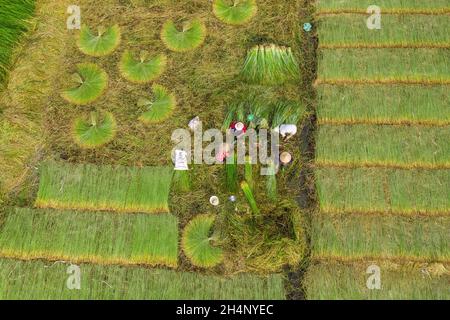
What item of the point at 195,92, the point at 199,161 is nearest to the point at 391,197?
the point at 199,161

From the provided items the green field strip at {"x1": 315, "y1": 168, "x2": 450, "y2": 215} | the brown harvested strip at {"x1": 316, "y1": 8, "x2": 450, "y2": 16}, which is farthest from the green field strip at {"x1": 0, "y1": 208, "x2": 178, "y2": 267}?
the brown harvested strip at {"x1": 316, "y1": 8, "x2": 450, "y2": 16}

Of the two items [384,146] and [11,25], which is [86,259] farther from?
[384,146]

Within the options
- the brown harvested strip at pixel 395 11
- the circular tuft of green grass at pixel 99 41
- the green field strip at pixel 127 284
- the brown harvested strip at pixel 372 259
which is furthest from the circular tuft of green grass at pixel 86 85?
the brown harvested strip at pixel 372 259

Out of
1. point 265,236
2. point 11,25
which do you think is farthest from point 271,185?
point 11,25

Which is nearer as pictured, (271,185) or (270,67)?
(271,185)

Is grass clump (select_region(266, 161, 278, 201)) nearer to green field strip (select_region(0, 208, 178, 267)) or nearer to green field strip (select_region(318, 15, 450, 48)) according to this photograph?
green field strip (select_region(0, 208, 178, 267))

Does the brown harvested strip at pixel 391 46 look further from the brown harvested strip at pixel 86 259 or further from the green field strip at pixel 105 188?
the brown harvested strip at pixel 86 259

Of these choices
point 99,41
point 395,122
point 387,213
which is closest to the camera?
point 387,213
